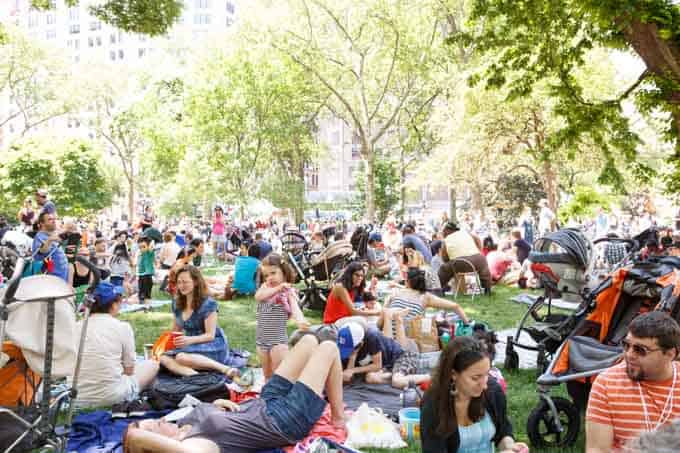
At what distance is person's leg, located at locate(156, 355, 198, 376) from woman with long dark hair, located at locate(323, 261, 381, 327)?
1710 mm

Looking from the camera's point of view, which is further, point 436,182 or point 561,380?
point 436,182

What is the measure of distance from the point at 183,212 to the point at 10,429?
41936 millimetres

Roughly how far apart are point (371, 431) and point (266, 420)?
107 centimetres

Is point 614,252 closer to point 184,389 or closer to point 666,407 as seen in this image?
point 184,389

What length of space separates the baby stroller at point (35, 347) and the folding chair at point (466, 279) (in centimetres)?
907

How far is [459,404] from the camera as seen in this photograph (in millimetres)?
3639

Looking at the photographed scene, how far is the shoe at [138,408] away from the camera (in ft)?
19.2

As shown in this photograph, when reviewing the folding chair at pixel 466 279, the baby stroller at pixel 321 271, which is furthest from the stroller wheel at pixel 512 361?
the folding chair at pixel 466 279

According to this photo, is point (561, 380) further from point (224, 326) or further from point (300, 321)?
point (224, 326)

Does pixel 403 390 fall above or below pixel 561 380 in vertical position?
below

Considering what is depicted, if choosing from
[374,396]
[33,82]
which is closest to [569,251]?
[374,396]

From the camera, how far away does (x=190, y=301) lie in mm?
7020

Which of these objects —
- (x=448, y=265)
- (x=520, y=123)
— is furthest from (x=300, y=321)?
(x=520, y=123)

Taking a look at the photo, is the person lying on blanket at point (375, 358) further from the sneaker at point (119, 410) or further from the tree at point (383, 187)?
the tree at point (383, 187)
